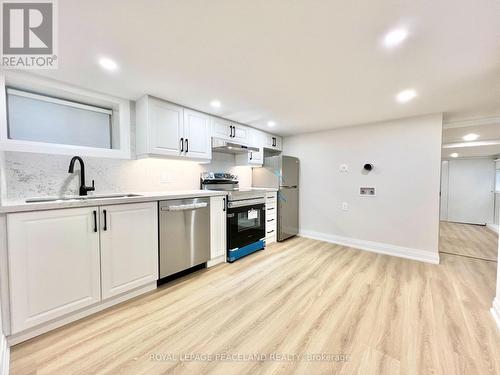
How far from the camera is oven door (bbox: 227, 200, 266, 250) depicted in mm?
2914

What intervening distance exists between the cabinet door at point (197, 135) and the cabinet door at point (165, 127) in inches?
3.6

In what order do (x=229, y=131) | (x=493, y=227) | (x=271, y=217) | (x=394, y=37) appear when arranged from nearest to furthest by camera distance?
(x=394, y=37)
(x=229, y=131)
(x=271, y=217)
(x=493, y=227)

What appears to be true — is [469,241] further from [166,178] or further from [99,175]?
[99,175]

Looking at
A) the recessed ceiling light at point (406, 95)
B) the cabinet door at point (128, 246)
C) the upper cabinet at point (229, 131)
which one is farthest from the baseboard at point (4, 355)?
the recessed ceiling light at point (406, 95)

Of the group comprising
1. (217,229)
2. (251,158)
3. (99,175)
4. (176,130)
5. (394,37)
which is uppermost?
(394,37)

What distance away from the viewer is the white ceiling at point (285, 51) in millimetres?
1170

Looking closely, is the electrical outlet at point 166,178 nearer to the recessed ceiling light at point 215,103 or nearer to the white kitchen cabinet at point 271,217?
the recessed ceiling light at point 215,103

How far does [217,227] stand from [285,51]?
82.9 inches

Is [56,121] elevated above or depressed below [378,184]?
→ above

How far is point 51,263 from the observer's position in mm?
1538

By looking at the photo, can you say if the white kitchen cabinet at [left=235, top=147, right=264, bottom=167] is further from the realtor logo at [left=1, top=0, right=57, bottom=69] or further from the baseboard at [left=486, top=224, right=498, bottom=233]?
the baseboard at [left=486, top=224, right=498, bottom=233]

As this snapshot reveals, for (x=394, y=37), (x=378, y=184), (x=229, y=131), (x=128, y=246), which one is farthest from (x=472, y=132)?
(x=128, y=246)

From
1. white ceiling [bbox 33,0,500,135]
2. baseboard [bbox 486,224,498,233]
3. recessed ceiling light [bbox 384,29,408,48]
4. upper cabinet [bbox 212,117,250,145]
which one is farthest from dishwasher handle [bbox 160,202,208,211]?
baseboard [bbox 486,224,498,233]

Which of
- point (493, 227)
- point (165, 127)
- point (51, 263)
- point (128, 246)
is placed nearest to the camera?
point (51, 263)
